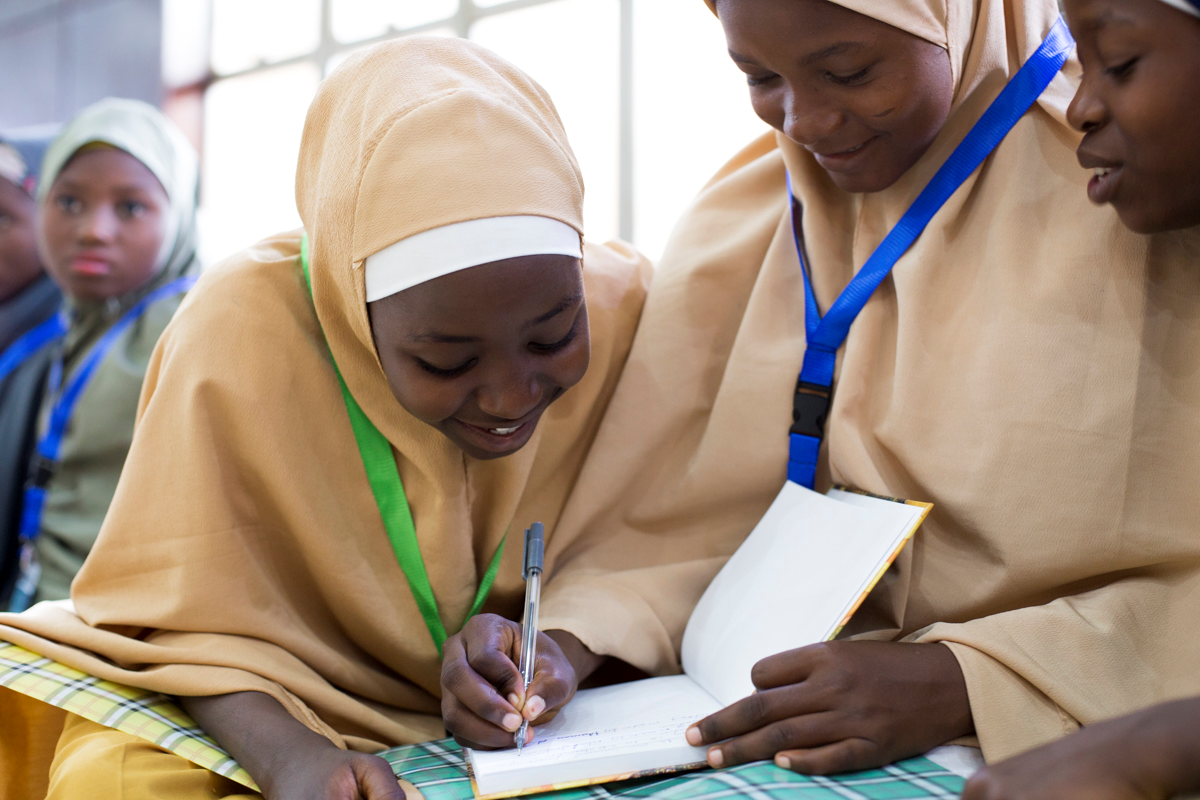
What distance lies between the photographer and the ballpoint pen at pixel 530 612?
122 centimetres

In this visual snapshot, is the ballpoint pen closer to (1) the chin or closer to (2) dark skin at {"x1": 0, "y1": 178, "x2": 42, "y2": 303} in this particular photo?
(1) the chin

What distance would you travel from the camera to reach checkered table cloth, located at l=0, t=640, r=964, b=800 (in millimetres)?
1040

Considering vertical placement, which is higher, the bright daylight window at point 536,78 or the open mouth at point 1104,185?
the bright daylight window at point 536,78

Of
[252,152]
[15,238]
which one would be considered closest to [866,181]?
[15,238]

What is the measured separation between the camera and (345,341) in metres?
1.46

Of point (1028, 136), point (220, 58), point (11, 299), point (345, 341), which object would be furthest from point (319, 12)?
point (1028, 136)

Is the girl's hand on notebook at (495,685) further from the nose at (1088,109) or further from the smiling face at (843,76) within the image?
the nose at (1088,109)

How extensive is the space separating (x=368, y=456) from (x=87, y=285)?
165 cm

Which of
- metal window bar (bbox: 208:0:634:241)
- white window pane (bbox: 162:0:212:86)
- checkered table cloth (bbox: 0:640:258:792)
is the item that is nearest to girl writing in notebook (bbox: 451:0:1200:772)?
checkered table cloth (bbox: 0:640:258:792)

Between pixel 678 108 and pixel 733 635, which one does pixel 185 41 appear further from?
pixel 733 635

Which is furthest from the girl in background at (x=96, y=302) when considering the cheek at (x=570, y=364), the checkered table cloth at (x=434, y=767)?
the cheek at (x=570, y=364)

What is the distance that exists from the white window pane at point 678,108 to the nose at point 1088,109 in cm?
240

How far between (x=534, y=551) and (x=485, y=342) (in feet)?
1.04

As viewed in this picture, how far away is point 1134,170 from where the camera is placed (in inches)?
44.6
